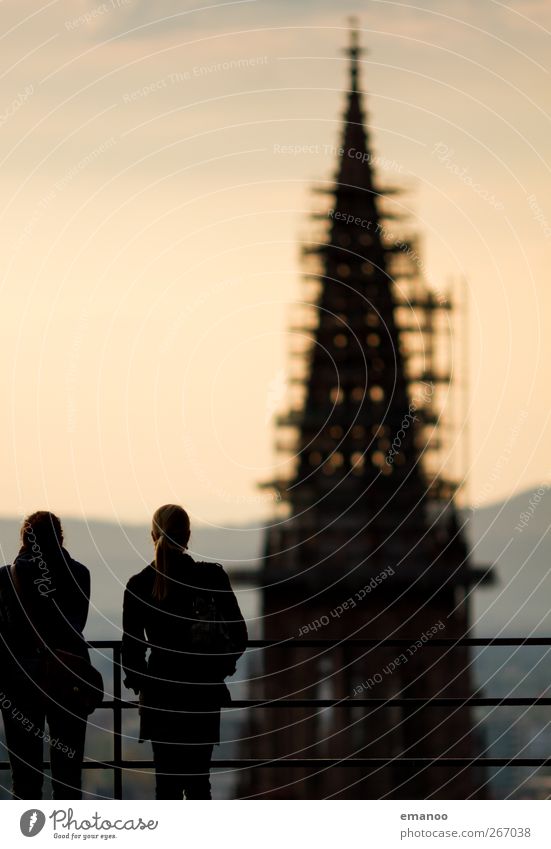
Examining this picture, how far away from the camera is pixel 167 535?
915cm

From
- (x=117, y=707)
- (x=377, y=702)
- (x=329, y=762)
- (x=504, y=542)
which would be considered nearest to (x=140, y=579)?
(x=117, y=707)

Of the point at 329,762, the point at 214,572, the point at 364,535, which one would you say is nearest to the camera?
the point at 214,572

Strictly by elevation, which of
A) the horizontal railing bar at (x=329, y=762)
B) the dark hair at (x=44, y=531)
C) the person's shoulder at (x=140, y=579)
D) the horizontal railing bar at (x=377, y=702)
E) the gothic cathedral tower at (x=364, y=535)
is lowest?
the horizontal railing bar at (x=329, y=762)

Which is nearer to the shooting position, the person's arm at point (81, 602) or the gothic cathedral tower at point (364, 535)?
the person's arm at point (81, 602)

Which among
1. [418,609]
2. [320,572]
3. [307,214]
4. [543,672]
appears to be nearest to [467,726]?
[418,609]

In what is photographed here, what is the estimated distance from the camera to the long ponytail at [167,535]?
9117mm

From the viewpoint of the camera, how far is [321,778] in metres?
78.9

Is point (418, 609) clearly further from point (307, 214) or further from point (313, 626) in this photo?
point (307, 214)

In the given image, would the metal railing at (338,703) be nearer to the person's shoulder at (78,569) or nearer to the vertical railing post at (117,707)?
the vertical railing post at (117,707)

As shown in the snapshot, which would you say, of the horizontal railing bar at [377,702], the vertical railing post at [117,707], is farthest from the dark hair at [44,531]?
the horizontal railing bar at [377,702]

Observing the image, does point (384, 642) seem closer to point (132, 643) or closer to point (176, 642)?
point (176, 642)

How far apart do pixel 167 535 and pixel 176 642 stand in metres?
0.65

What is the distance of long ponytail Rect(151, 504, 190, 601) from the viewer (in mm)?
9117
